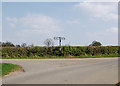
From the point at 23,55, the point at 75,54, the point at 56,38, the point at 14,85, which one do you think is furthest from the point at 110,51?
the point at 14,85

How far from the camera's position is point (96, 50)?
30.6 metres

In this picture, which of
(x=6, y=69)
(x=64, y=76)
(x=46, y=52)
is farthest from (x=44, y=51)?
(x=64, y=76)

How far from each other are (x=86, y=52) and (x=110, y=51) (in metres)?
4.45

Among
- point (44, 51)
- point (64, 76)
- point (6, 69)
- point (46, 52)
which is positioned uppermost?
point (44, 51)

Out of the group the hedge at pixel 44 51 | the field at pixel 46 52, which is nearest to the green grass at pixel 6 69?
the field at pixel 46 52

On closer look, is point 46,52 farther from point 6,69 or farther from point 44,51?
point 6,69

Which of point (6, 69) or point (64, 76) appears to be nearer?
point (64, 76)

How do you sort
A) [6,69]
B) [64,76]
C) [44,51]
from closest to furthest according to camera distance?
[64,76] → [6,69] → [44,51]

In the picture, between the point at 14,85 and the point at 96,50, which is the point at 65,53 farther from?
the point at 14,85

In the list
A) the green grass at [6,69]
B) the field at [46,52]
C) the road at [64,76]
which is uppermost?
Result: the field at [46,52]

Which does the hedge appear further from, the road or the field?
the road

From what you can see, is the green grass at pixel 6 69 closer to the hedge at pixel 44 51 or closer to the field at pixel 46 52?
the field at pixel 46 52

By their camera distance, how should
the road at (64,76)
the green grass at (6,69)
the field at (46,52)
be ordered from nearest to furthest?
the road at (64,76), the green grass at (6,69), the field at (46,52)

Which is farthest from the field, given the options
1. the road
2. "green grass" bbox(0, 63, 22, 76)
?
the road
